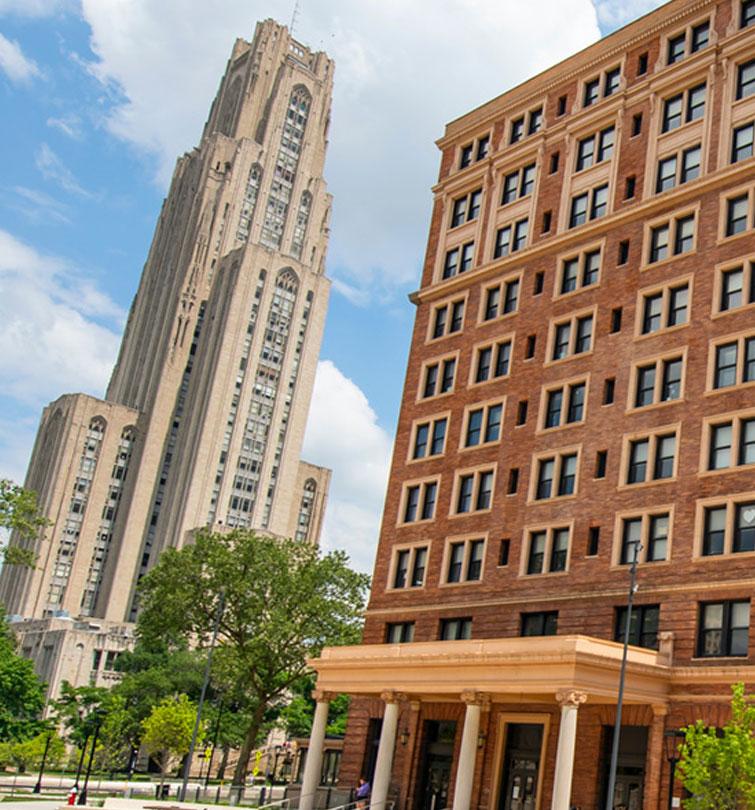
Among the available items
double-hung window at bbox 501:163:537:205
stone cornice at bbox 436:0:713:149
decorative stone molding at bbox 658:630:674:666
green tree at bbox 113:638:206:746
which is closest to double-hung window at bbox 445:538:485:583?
decorative stone molding at bbox 658:630:674:666

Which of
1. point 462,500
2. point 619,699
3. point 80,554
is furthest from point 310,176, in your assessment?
point 619,699

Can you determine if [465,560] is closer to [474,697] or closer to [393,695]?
[393,695]

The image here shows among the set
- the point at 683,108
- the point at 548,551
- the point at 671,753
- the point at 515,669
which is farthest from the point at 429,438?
the point at 671,753

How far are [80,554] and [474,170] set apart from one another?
414 ft

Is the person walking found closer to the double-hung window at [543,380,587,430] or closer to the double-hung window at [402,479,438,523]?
the double-hung window at [402,479,438,523]

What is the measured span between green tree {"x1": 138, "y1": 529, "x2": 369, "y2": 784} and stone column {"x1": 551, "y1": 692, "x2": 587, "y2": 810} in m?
36.1

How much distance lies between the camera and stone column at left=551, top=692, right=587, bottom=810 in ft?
121

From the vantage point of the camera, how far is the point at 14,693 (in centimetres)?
9619

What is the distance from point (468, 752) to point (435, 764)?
316 inches

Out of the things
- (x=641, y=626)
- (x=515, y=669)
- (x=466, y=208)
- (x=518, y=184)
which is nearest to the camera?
(x=515, y=669)

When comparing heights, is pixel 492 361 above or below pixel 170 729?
above

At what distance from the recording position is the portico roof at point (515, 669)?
3853 centimetres

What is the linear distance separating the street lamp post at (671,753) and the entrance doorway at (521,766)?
19.6 ft

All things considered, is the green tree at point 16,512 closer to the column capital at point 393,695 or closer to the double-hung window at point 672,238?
the column capital at point 393,695
